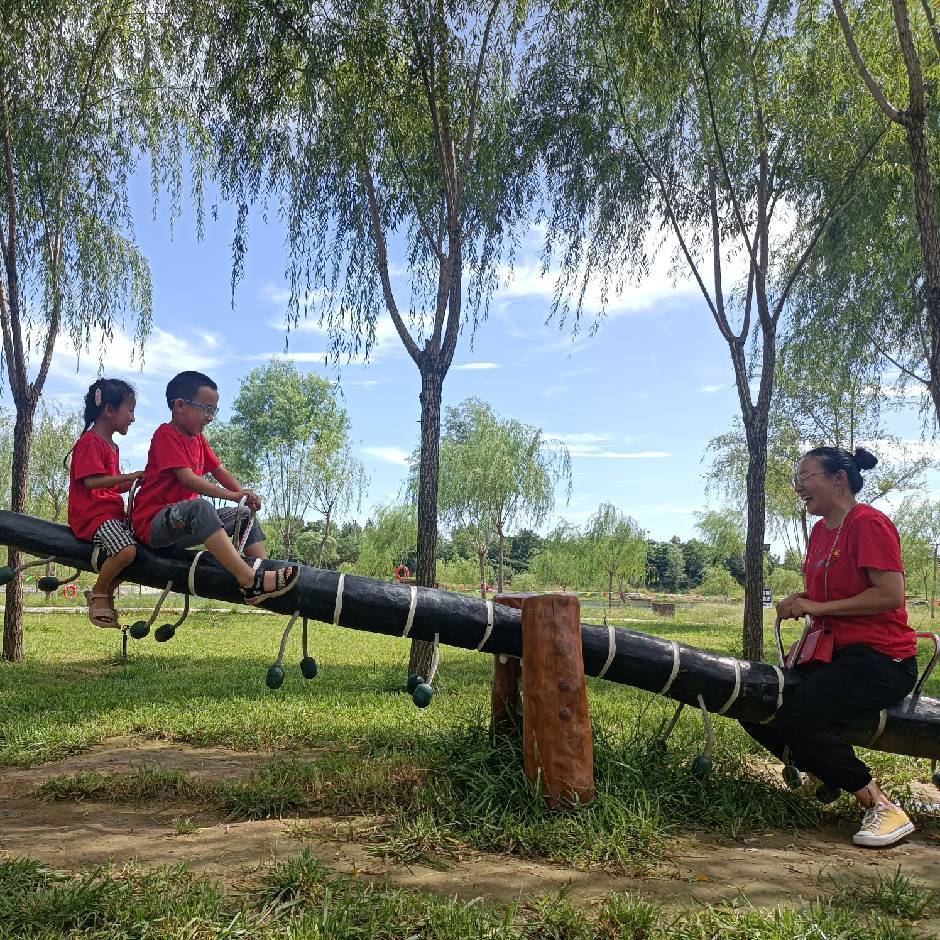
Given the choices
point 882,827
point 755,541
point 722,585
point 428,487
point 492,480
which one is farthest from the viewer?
point 722,585

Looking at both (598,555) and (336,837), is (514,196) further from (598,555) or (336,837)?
(598,555)

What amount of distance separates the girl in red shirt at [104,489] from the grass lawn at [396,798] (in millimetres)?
1182

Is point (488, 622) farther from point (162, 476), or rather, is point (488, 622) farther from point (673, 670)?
point (162, 476)

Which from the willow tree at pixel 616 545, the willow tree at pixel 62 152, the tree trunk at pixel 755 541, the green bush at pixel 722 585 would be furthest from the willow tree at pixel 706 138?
the green bush at pixel 722 585

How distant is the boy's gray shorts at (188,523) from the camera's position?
360cm

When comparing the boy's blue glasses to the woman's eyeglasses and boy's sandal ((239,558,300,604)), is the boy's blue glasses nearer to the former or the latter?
boy's sandal ((239,558,300,604))

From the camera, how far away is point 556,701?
3732mm

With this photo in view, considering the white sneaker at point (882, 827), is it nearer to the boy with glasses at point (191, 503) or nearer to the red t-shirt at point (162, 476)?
the boy with glasses at point (191, 503)

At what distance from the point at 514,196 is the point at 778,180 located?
12.7 feet

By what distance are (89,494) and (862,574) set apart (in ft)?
11.9

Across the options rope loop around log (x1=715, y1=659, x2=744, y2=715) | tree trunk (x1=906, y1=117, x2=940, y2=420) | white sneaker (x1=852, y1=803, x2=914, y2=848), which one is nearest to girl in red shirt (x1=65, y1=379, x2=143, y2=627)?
rope loop around log (x1=715, y1=659, x2=744, y2=715)

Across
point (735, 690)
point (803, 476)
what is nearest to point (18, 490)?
point (735, 690)

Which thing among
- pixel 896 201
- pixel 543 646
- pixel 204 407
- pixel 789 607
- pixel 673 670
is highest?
pixel 896 201

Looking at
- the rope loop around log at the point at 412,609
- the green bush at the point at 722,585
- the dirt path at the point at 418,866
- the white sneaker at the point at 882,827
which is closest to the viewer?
the dirt path at the point at 418,866
